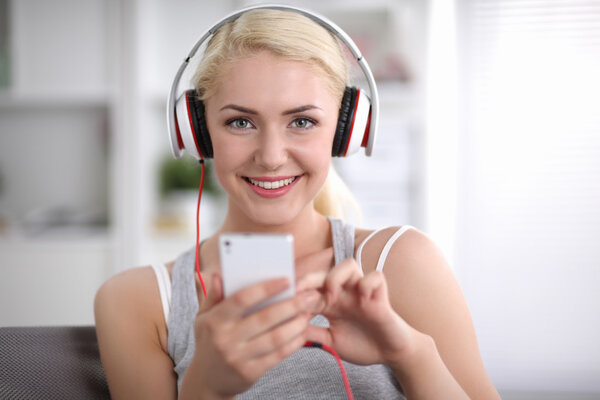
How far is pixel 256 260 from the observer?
2.11 ft

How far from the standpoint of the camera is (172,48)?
9.48 ft

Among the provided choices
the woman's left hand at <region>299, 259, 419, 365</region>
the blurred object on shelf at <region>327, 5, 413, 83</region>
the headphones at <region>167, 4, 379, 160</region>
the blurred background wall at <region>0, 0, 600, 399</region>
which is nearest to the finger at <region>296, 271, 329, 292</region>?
the woman's left hand at <region>299, 259, 419, 365</region>

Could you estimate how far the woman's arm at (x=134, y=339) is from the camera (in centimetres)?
104

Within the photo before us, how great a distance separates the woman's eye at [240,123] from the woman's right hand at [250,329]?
37 cm

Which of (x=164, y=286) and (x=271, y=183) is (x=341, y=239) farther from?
(x=164, y=286)

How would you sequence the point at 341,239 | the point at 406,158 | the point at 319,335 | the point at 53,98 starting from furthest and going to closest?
the point at 53,98, the point at 406,158, the point at 341,239, the point at 319,335

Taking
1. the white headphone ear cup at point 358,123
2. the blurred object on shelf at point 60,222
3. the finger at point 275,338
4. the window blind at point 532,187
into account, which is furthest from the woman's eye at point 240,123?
the window blind at point 532,187

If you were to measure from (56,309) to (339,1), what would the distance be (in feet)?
7.06

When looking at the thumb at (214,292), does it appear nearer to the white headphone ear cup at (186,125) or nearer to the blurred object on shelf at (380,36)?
the white headphone ear cup at (186,125)

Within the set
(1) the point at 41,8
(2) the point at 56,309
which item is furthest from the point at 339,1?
(2) the point at 56,309

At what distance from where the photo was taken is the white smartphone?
0.63 m

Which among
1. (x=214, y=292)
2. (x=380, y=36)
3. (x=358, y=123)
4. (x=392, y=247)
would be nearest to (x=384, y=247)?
(x=392, y=247)

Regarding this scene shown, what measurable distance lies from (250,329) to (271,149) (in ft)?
1.22

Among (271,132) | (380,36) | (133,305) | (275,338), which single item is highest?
(380,36)
